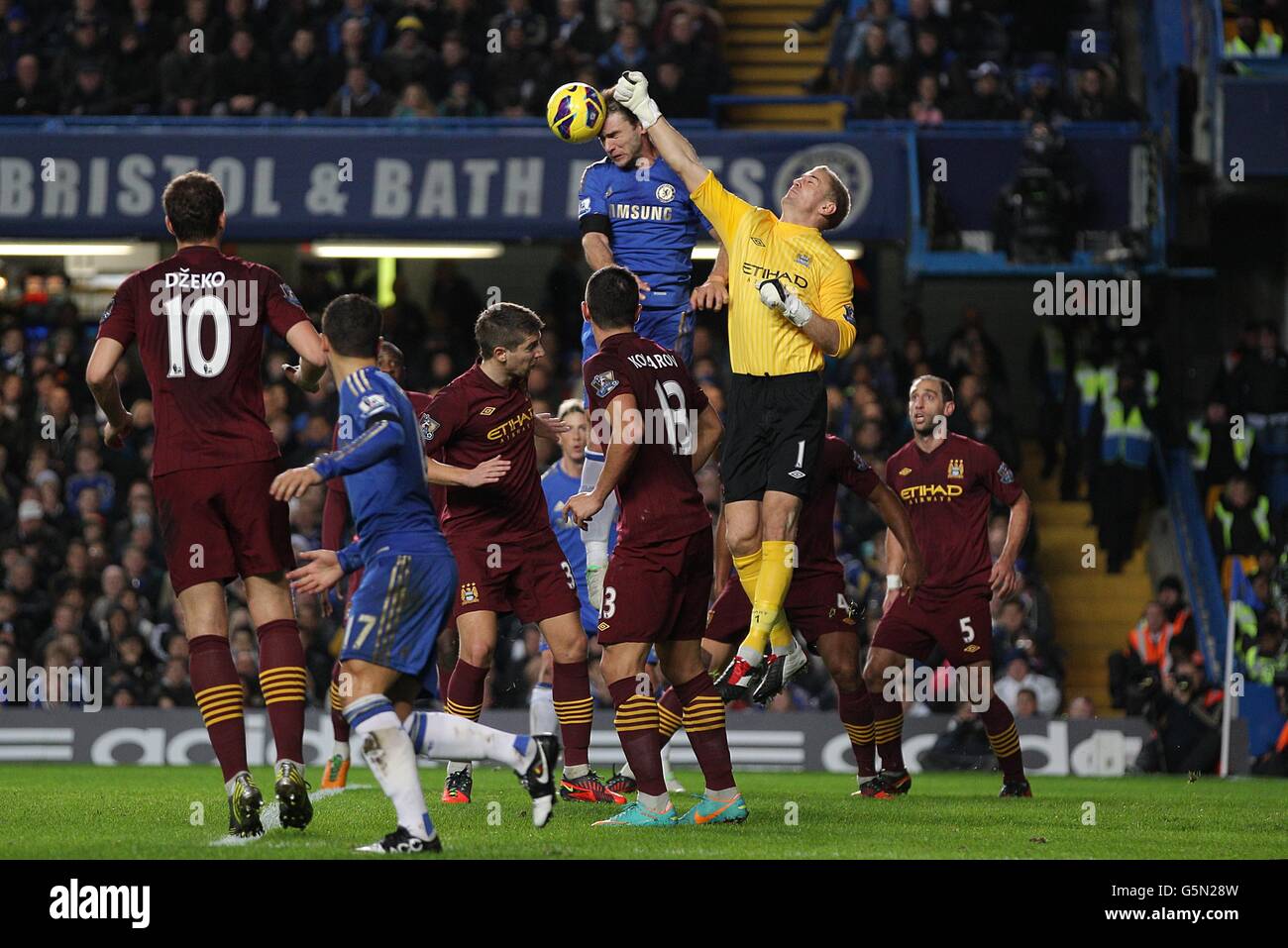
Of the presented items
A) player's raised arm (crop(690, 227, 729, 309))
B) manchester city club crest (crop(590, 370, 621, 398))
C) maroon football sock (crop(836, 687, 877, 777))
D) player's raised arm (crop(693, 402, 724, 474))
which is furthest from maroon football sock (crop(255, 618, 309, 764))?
maroon football sock (crop(836, 687, 877, 777))

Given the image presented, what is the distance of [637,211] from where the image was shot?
11203mm

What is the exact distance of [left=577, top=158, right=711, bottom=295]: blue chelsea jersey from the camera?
11.2 m

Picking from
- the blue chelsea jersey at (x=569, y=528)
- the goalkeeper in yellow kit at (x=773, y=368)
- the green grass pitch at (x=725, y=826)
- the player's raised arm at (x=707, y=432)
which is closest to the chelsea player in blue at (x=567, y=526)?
the blue chelsea jersey at (x=569, y=528)

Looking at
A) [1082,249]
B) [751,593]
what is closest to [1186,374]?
[1082,249]

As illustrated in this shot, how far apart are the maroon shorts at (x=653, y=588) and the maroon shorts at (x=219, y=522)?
1.52 meters

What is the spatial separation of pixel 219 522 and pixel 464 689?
2289 millimetres

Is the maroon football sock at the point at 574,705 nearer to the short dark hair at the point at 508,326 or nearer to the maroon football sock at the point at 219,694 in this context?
the short dark hair at the point at 508,326

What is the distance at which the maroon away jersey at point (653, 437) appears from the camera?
8.81 metres

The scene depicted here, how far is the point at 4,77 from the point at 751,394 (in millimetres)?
13959

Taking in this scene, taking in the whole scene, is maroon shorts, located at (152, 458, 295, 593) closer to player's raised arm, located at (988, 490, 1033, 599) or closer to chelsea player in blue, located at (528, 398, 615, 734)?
chelsea player in blue, located at (528, 398, 615, 734)

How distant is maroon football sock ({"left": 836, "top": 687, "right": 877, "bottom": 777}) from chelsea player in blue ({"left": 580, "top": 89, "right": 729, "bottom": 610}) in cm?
169

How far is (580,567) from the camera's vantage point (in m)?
12.7

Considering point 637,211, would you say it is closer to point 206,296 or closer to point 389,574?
point 206,296

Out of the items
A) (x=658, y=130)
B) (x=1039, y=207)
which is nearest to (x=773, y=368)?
(x=658, y=130)
